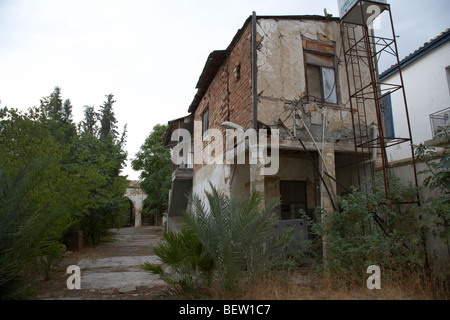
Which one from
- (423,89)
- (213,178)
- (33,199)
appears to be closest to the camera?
(33,199)

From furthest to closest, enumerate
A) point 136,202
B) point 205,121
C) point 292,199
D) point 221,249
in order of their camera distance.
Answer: point 136,202 < point 205,121 < point 292,199 < point 221,249

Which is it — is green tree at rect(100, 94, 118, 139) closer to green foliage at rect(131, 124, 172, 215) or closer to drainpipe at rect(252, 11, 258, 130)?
green foliage at rect(131, 124, 172, 215)

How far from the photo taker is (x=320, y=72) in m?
7.56

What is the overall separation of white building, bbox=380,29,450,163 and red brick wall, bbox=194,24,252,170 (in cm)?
541

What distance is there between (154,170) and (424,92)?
1661 centimetres

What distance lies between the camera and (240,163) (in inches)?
309

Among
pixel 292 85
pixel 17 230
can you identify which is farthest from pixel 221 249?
pixel 292 85

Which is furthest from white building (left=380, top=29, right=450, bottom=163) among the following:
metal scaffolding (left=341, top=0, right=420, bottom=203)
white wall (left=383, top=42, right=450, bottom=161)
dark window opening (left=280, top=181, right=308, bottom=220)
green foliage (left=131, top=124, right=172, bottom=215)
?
green foliage (left=131, top=124, right=172, bottom=215)

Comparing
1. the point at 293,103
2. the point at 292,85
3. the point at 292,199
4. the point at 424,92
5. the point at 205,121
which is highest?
the point at 424,92

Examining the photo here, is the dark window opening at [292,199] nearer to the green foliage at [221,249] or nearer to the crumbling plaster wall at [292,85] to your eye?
the crumbling plaster wall at [292,85]

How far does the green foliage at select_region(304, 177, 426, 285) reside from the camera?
4.75 m

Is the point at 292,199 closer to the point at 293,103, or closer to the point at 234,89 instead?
the point at 293,103
